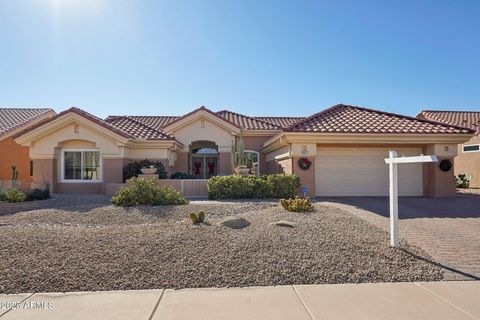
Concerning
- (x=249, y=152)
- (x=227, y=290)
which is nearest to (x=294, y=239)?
(x=227, y=290)

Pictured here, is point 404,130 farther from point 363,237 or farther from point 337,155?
point 363,237

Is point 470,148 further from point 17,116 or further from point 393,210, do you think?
point 17,116

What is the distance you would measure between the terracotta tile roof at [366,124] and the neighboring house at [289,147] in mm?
42

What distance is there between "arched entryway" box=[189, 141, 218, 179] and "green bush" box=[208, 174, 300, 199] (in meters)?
9.19

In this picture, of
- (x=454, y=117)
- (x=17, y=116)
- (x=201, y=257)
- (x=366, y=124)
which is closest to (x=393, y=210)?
(x=201, y=257)

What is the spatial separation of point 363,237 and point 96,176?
1462 centimetres

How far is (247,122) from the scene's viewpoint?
24266mm

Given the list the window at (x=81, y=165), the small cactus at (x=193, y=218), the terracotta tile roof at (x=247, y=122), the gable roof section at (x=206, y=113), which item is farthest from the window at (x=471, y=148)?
the window at (x=81, y=165)

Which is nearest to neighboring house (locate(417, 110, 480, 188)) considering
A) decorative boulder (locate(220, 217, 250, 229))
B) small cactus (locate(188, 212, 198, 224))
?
decorative boulder (locate(220, 217, 250, 229))

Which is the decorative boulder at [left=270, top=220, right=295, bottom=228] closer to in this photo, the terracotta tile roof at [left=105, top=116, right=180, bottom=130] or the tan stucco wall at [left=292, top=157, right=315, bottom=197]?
the tan stucco wall at [left=292, top=157, right=315, bottom=197]

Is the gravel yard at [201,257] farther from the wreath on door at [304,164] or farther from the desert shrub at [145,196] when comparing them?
the wreath on door at [304,164]

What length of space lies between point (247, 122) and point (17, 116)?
16995 mm

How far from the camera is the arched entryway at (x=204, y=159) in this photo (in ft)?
76.2

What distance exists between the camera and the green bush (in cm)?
1388
